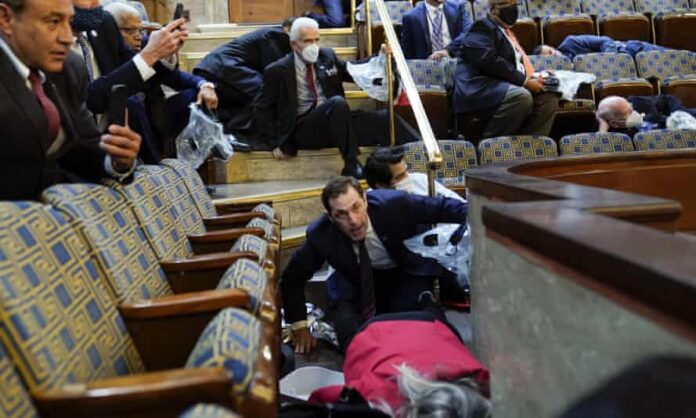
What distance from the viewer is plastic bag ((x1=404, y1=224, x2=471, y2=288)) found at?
114cm

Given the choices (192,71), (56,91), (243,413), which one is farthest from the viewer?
(192,71)

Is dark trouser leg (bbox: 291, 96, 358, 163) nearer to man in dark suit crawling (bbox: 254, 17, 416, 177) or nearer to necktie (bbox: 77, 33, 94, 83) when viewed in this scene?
man in dark suit crawling (bbox: 254, 17, 416, 177)

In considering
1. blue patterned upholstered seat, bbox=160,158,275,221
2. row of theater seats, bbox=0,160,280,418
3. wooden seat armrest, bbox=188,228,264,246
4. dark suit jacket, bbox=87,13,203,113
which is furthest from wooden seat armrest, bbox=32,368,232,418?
dark suit jacket, bbox=87,13,203,113

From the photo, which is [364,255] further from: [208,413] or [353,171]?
[208,413]

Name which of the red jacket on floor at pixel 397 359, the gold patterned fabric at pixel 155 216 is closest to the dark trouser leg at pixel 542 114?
the red jacket on floor at pixel 397 359

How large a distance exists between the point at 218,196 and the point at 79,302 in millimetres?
911

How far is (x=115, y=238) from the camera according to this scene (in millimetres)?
616

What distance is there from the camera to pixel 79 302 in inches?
19.4

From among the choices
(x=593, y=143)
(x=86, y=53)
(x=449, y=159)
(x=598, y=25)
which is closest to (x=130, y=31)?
(x=86, y=53)

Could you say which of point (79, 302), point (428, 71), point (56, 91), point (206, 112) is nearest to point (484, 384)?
point (79, 302)

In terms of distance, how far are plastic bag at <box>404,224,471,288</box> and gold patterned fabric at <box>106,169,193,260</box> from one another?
1.38ft

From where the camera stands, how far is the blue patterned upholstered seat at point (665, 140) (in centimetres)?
175

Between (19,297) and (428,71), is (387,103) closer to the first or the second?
(428,71)

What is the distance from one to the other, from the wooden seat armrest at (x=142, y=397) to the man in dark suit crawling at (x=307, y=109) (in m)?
1.23
